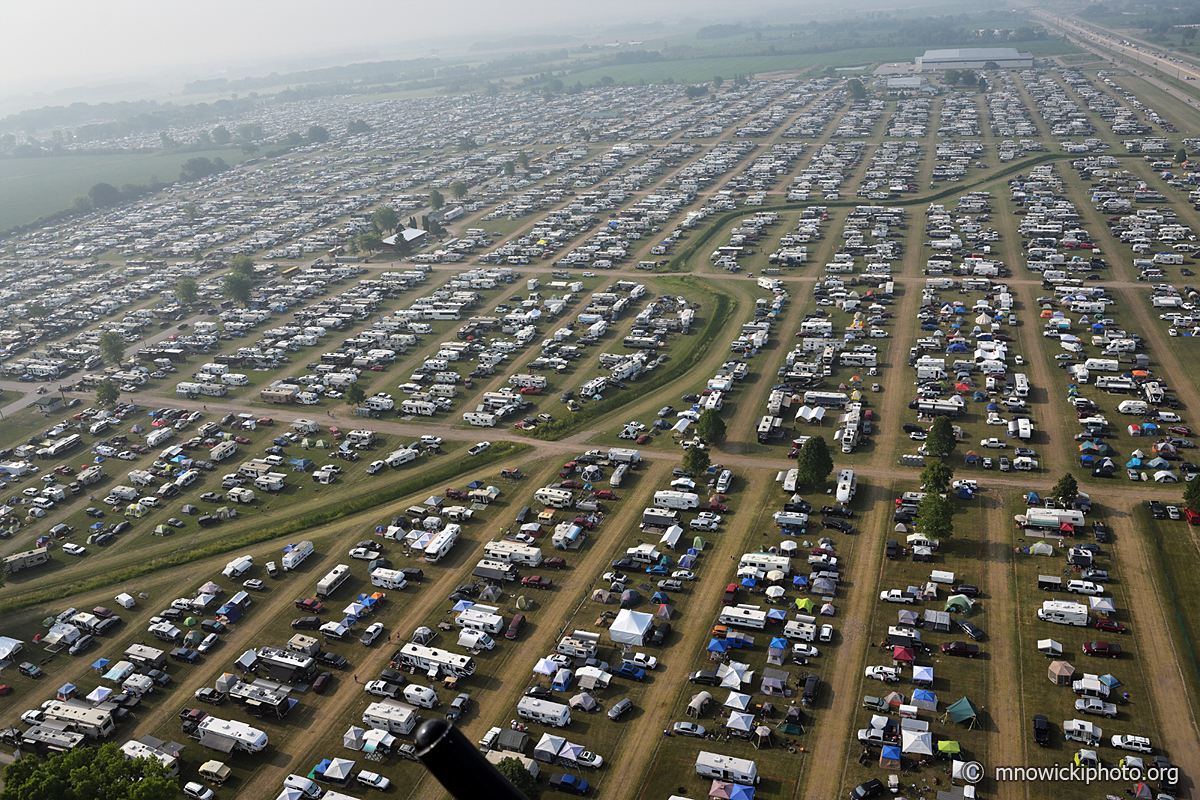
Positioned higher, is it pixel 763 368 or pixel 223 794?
pixel 763 368

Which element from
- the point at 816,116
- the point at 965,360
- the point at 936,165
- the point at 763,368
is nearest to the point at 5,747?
the point at 763,368

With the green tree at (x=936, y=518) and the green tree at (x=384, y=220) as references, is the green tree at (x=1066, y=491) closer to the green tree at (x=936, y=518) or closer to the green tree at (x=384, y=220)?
the green tree at (x=936, y=518)

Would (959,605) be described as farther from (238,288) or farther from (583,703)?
(238,288)

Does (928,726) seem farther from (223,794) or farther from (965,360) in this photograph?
(965,360)

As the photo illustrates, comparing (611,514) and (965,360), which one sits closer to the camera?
(611,514)

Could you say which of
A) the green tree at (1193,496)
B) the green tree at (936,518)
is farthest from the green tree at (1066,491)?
the green tree at (936,518)

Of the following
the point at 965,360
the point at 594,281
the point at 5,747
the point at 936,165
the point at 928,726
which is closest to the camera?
the point at 928,726
